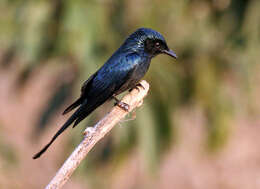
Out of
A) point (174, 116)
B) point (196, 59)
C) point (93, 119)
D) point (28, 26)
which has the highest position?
point (196, 59)

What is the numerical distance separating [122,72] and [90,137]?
1.38 metres

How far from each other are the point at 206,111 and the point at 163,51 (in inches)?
120

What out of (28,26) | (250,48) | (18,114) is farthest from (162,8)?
(18,114)

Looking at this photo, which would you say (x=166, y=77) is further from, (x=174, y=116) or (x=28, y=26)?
(x=28, y=26)

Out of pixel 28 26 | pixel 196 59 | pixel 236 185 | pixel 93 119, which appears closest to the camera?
pixel 93 119

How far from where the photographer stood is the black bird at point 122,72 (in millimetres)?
5078

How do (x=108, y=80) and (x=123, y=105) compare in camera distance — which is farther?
(x=108, y=80)

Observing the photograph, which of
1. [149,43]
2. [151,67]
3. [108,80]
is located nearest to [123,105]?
[108,80]

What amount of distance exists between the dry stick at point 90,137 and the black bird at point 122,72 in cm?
26

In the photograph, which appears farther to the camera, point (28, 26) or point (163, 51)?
point (28, 26)

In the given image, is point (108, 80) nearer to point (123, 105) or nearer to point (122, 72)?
point (122, 72)

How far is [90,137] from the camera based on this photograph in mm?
3877

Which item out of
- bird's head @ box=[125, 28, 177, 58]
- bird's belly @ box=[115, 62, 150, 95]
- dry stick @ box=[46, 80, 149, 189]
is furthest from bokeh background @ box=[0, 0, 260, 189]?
dry stick @ box=[46, 80, 149, 189]

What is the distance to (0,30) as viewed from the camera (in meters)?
7.95
